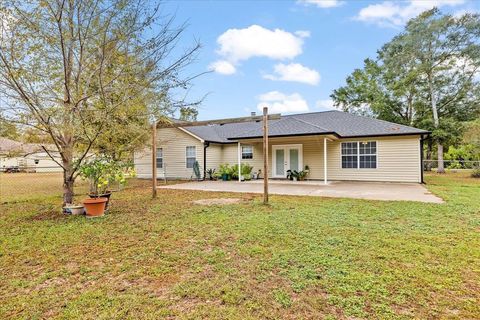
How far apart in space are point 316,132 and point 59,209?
392 inches

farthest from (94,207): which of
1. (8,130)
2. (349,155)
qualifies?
(349,155)

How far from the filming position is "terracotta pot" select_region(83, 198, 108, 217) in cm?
606

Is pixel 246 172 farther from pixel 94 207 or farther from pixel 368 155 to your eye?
pixel 94 207

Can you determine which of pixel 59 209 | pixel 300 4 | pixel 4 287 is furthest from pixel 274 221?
pixel 300 4

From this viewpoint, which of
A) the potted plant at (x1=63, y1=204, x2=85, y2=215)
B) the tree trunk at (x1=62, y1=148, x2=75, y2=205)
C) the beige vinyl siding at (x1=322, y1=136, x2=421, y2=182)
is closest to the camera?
the potted plant at (x1=63, y1=204, x2=85, y2=215)

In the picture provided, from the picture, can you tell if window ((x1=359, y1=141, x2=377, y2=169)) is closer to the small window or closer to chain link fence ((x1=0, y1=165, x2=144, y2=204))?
the small window

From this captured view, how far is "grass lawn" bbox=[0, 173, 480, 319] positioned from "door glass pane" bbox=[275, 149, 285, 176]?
368 inches

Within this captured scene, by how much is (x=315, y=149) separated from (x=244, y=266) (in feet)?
39.9

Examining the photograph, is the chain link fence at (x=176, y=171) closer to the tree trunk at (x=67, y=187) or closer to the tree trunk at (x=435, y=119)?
the tree trunk at (x=67, y=187)

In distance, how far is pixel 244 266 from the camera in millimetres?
3246

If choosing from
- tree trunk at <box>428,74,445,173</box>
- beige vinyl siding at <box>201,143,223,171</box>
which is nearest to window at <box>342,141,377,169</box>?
beige vinyl siding at <box>201,143,223,171</box>

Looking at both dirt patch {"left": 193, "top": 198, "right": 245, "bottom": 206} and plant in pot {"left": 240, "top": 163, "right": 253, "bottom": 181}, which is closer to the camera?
dirt patch {"left": 193, "top": 198, "right": 245, "bottom": 206}

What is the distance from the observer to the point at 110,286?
281 centimetres

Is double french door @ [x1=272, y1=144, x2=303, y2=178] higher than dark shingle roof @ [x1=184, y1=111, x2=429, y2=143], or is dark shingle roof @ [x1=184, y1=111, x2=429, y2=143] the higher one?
dark shingle roof @ [x1=184, y1=111, x2=429, y2=143]
